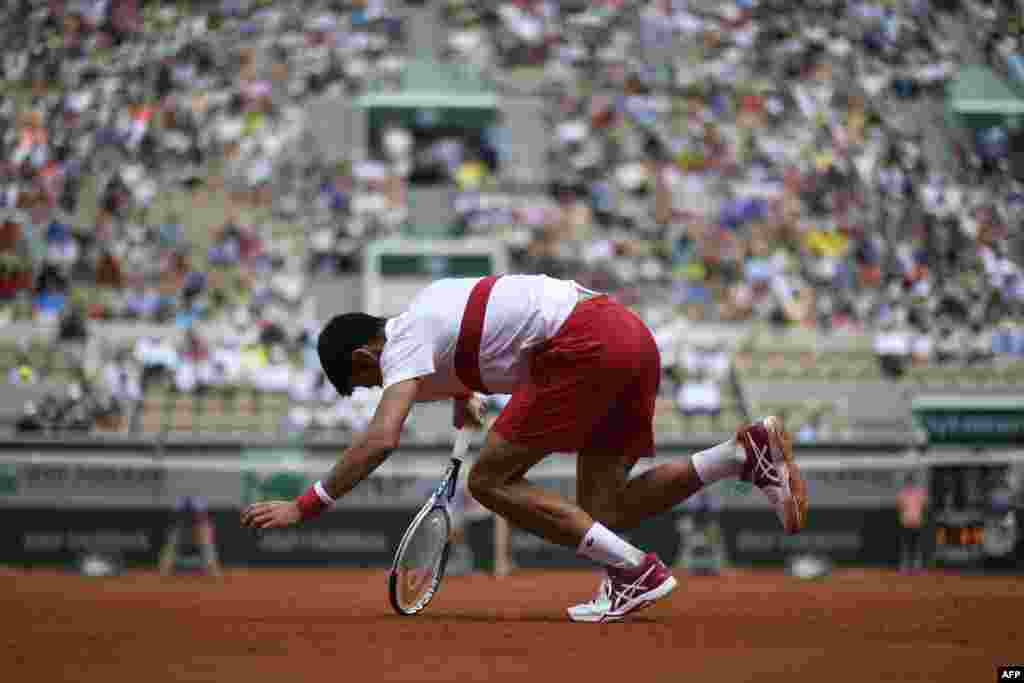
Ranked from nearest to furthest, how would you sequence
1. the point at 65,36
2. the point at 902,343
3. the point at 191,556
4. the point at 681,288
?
the point at 191,556 → the point at 902,343 → the point at 681,288 → the point at 65,36

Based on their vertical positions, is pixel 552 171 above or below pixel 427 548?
above

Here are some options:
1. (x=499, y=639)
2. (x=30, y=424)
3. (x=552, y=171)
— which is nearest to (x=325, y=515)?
(x=30, y=424)

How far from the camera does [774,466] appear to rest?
675 cm

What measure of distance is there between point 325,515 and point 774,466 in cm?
950

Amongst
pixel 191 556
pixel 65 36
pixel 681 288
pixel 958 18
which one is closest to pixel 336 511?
pixel 191 556

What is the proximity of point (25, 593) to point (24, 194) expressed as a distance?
1490cm

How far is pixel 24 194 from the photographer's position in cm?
2359

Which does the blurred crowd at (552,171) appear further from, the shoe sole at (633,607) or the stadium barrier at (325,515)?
the shoe sole at (633,607)

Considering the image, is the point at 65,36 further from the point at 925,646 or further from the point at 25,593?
the point at 925,646

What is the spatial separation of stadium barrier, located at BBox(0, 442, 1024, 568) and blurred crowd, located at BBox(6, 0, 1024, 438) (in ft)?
10.5

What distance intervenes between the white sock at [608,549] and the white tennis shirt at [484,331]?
738 mm

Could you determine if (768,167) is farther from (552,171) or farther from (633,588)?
(633,588)

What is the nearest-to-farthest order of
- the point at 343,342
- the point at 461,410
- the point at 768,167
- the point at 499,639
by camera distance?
the point at 499,639
the point at 343,342
the point at 461,410
the point at 768,167

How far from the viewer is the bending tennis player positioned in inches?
251
